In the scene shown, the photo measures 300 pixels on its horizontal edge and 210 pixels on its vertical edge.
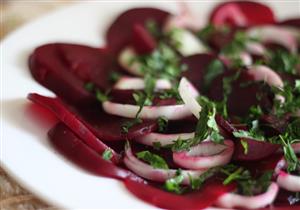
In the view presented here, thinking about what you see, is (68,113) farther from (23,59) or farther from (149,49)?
(149,49)

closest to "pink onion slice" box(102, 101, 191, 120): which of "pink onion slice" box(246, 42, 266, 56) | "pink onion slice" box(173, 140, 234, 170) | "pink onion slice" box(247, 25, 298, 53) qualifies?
"pink onion slice" box(173, 140, 234, 170)

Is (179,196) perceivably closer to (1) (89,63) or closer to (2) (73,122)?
(2) (73,122)

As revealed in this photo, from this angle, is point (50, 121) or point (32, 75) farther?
point (32, 75)

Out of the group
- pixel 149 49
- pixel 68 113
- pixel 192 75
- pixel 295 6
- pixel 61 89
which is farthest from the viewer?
pixel 295 6

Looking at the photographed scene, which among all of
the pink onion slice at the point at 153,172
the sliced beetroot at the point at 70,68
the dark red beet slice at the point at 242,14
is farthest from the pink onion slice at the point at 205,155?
the dark red beet slice at the point at 242,14

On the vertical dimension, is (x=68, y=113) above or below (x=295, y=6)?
above

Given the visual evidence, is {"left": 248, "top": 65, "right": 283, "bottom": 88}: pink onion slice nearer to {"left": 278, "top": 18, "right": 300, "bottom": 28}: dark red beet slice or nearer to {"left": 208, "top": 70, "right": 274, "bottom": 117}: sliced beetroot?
{"left": 208, "top": 70, "right": 274, "bottom": 117}: sliced beetroot

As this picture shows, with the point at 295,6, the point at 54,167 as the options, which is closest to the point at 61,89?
the point at 54,167

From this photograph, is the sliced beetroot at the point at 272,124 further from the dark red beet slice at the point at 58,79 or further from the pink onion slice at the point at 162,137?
the dark red beet slice at the point at 58,79
